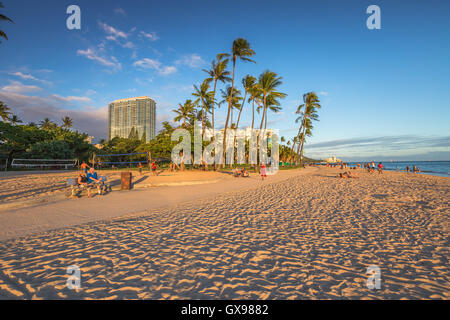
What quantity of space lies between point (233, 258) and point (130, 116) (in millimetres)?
112032

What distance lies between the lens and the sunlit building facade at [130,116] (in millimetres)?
99812

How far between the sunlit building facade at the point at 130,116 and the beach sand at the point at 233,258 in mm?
101388

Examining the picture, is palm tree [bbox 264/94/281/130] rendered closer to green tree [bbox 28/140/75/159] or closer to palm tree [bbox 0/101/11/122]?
green tree [bbox 28/140/75/159]

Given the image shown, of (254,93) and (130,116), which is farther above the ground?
(130,116)

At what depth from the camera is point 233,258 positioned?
10.3 feet

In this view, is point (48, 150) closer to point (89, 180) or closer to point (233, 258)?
point (89, 180)

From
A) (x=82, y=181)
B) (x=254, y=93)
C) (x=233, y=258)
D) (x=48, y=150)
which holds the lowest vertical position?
(x=233, y=258)

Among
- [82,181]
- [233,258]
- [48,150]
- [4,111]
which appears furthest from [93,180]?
[4,111]

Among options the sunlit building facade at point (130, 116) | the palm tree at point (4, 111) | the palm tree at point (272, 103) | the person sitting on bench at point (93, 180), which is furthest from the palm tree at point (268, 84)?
Answer: the sunlit building facade at point (130, 116)

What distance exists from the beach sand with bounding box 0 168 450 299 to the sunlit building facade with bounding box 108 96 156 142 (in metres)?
101

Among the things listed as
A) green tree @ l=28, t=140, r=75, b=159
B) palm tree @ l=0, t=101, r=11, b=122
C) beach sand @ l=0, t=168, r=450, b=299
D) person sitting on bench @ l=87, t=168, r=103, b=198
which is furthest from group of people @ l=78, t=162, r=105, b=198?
palm tree @ l=0, t=101, r=11, b=122

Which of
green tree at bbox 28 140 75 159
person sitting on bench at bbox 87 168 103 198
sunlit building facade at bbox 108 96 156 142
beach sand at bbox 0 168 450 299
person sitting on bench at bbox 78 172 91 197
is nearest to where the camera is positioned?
beach sand at bbox 0 168 450 299

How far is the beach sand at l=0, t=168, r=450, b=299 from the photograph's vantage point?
2.34m

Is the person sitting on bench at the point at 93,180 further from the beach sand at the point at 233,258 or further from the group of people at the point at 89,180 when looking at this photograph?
the beach sand at the point at 233,258
